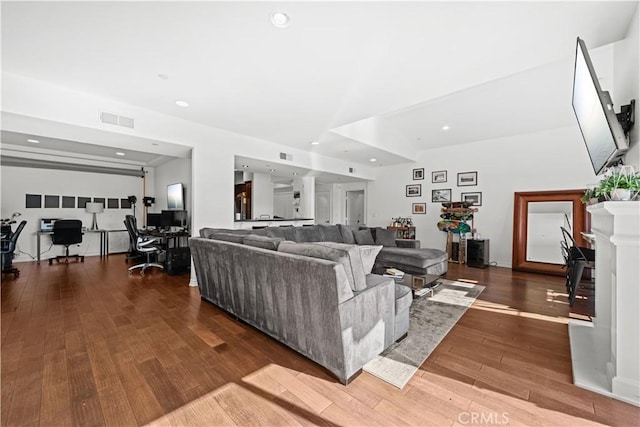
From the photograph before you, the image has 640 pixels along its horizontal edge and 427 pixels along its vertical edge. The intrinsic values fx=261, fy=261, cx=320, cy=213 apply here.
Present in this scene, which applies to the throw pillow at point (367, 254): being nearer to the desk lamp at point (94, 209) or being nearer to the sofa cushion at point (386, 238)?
the sofa cushion at point (386, 238)

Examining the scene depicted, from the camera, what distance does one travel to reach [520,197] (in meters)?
5.80

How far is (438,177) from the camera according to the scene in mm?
7102

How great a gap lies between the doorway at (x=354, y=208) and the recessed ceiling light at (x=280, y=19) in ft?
25.9

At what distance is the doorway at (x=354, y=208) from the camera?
9875mm

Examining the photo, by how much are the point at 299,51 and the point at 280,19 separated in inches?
17.0

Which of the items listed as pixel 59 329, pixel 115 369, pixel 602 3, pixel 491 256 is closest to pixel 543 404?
pixel 602 3

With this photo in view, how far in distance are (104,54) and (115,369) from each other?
2.83 metres

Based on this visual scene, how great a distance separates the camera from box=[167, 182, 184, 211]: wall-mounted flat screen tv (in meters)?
6.19

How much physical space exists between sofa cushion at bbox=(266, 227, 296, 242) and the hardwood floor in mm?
1779

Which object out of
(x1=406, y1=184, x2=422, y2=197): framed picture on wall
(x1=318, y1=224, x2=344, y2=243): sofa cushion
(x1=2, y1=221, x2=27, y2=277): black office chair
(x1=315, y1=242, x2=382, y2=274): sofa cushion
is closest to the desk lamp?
(x1=2, y1=221, x2=27, y2=277): black office chair

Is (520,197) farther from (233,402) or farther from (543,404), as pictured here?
(233,402)

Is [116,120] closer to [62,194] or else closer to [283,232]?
Answer: [283,232]

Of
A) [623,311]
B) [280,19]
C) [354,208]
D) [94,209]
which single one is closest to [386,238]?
[623,311]

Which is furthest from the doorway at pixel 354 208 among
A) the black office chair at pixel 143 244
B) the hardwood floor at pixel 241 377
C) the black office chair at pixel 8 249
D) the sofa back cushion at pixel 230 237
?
A: the black office chair at pixel 8 249
